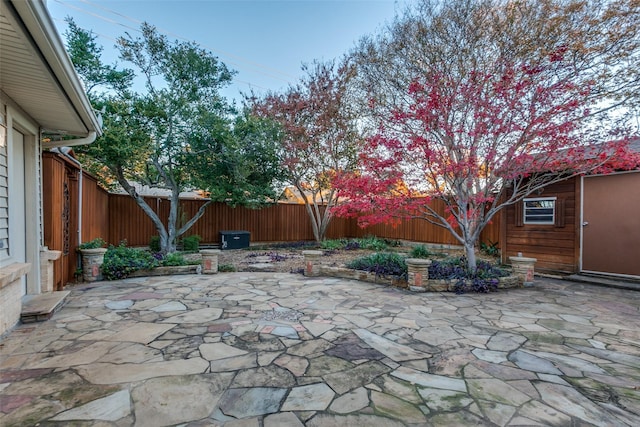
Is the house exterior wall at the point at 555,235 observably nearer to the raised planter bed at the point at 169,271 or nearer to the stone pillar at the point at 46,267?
the raised planter bed at the point at 169,271

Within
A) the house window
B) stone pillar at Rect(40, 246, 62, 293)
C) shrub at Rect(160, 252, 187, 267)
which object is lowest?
shrub at Rect(160, 252, 187, 267)

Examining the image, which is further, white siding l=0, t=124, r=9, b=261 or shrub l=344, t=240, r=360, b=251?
shrub l=344, t=240, r=360, b=251

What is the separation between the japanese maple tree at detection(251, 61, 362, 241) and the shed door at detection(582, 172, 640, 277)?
20.2 ft

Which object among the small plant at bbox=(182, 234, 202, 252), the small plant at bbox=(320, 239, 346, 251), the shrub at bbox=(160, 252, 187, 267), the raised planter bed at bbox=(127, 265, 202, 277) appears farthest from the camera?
the small plant at bbox=(320, 239, 346, 251)

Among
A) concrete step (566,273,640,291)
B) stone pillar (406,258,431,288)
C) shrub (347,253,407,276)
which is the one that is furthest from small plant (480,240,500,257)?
stone pillar (406,258,431,288)

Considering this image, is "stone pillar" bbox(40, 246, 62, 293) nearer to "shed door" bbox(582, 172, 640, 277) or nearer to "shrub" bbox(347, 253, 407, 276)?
"shrub" bbox(347, 253, 407, 276)

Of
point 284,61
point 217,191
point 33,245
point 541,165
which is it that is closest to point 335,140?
point 284,61

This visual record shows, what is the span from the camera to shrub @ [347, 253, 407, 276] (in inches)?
211

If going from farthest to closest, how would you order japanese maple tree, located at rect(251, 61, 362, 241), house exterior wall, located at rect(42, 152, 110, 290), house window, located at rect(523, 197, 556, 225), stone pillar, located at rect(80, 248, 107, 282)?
japanese maple tree, located at rect(251, 61, 362, 241)
house window, located at rect(523, 197, 556, 225)
stone pillar, located at rect(80, 248, 107, 282)
house exterior wall, located at rect(42, 152, 110, 290)

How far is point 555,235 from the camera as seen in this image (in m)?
6.31

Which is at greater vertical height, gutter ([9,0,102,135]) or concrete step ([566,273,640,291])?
gutter ([9,0,102,135])

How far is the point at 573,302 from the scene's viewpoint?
4258mm

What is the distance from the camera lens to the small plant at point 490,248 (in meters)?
8.68

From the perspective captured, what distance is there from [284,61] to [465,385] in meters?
11.1
